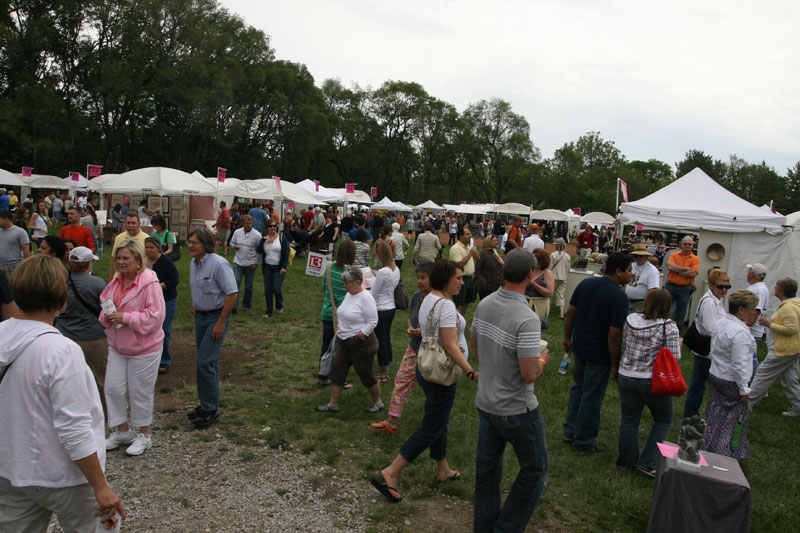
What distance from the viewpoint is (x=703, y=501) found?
3131 millimetres

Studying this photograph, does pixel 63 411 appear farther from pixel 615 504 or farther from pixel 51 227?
pixel 51 227

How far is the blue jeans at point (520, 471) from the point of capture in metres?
2.96

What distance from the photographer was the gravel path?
11.6ft

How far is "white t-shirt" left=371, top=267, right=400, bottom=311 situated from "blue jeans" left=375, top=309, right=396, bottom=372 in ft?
0.29

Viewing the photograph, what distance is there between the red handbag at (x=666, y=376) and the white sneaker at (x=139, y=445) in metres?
4.33

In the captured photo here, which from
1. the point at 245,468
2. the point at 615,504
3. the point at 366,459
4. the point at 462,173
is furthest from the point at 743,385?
the point at 462,173

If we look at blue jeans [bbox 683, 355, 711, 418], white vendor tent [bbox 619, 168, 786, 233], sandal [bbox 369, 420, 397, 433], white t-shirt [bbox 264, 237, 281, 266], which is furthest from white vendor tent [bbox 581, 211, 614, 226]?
sandal [bbox 369, 420, 397, 433]

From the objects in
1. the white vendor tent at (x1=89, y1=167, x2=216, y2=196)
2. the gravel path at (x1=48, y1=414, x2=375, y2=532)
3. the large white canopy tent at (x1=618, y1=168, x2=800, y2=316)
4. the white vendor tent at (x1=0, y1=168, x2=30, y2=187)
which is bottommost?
the gravel path at (x1=48, y1=414, x2=375, y2=532)

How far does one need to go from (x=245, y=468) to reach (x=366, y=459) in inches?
40.8

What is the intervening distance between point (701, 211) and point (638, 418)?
7.39 metres

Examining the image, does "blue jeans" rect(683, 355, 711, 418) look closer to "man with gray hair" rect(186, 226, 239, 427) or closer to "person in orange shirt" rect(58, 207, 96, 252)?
"man with gray hair" rect(186, 226, 239, 427)

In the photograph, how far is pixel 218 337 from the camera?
474cm

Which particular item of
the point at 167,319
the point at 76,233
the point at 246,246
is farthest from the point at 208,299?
the point at 76,233

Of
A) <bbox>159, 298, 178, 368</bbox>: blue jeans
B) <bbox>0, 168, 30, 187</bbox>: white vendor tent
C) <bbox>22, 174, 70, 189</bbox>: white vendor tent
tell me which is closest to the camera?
<bbox>159, 298, 178, 368</bbox>: blue jeans
